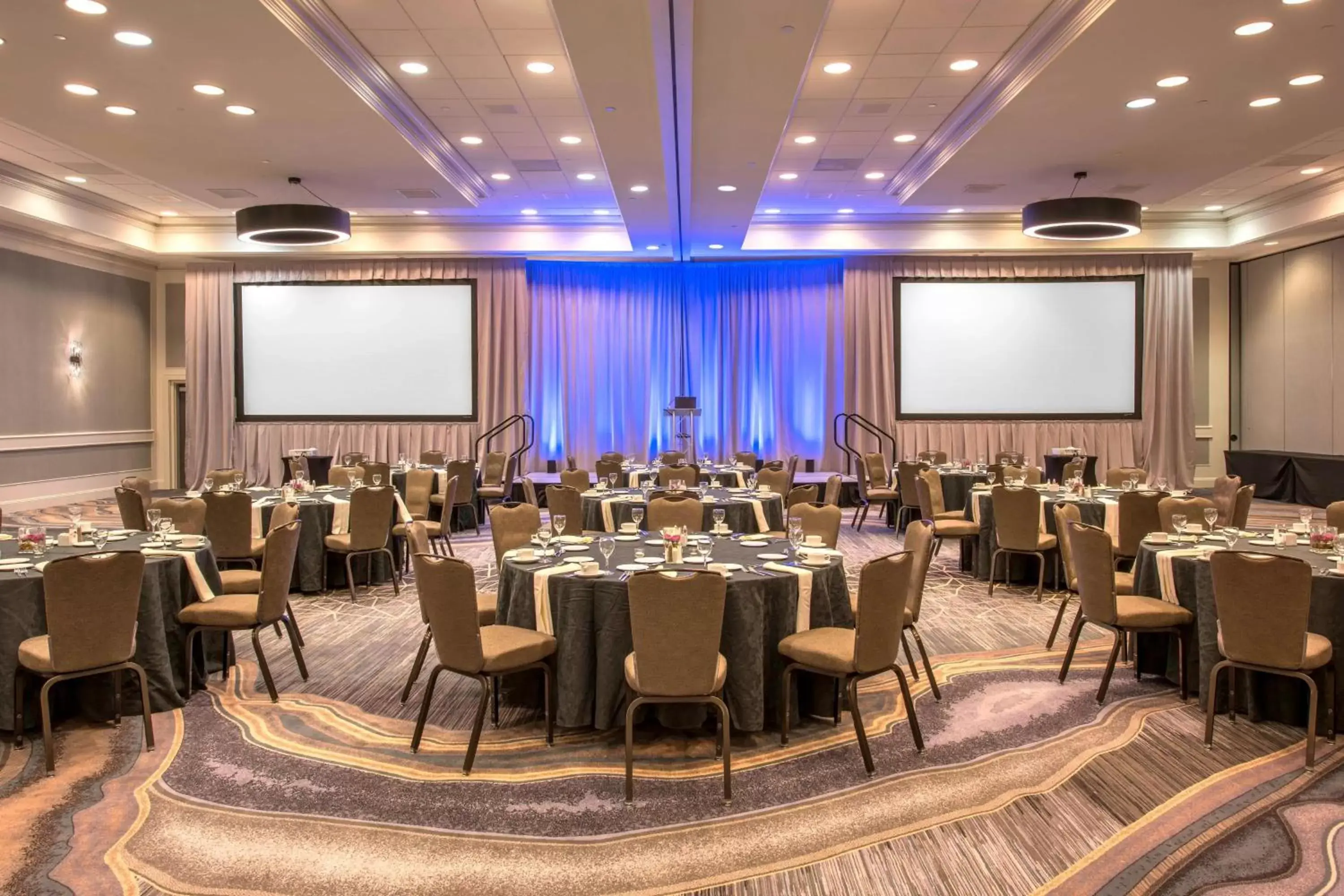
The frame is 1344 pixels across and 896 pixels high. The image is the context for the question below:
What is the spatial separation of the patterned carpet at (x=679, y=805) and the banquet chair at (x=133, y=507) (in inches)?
104

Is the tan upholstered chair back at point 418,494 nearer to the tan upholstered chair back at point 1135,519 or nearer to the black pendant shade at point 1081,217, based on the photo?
the tan upholstered chair back at point 1135,519

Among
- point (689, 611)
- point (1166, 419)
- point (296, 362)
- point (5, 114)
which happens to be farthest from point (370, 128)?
point (1166, 419)

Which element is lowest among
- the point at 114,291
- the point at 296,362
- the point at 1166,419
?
the point at 1166,419

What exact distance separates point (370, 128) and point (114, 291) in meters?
8.64

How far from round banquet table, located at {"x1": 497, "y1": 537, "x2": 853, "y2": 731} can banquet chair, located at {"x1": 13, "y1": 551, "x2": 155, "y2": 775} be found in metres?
1.73

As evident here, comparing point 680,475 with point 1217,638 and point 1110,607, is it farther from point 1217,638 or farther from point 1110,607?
point 1217,638

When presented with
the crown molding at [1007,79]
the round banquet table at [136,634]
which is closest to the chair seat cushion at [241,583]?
the round banquet table at [136,634]

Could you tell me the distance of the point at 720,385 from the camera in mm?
15398

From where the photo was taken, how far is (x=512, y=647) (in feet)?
13.1

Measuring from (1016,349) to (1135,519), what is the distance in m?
8.55

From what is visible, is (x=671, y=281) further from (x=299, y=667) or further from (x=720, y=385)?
(x=299, y=667)

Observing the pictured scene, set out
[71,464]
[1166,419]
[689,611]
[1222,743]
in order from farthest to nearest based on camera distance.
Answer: [1166,419], [71,464], [1222,743], [689,611]

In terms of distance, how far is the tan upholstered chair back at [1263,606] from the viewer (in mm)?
3840

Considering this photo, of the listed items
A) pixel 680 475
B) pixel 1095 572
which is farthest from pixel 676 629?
pixel 680 475
